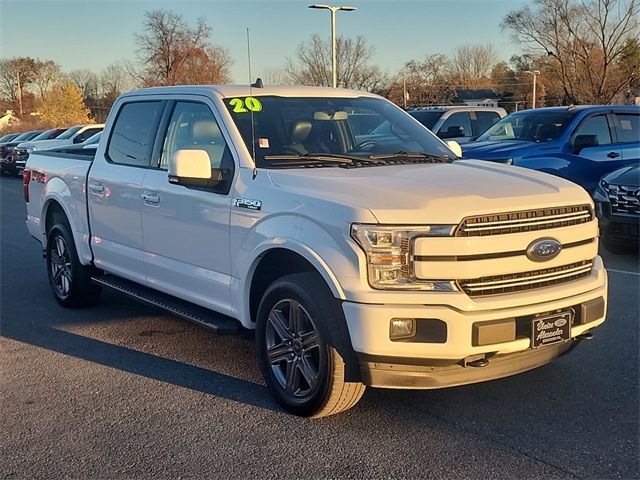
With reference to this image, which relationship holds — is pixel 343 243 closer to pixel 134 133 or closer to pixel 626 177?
pixel 134 133

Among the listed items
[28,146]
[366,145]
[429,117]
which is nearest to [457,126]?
[429,117]

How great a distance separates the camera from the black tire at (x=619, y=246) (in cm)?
837

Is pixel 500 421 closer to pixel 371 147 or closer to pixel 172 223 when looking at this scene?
pixel 371 147

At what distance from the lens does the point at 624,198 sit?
8125mm

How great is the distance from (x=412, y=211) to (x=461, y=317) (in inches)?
22.7

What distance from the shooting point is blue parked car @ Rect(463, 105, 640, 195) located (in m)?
10.5

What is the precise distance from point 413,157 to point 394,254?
1.53 meters

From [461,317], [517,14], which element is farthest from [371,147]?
[517,14]

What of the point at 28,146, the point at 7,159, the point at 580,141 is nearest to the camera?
the point at 580,141

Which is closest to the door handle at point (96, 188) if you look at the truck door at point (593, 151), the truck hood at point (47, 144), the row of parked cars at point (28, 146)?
the truck door at point (593, 151)

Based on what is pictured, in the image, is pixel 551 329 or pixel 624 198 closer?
pixel 551 329

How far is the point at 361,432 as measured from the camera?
3.88m

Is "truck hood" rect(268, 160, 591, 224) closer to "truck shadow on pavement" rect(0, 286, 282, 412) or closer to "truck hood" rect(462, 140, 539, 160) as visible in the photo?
"truck shadow on pavement" rect(0, 286, 282, 412)

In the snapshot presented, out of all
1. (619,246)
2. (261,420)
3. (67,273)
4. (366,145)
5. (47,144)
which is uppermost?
(366,145)
